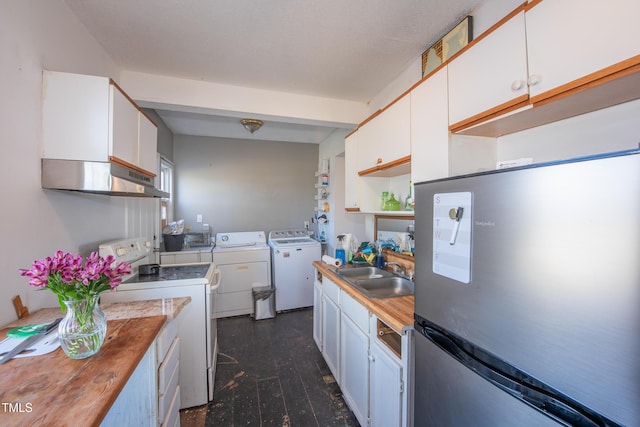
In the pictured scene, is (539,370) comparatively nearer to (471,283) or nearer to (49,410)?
(471,283)

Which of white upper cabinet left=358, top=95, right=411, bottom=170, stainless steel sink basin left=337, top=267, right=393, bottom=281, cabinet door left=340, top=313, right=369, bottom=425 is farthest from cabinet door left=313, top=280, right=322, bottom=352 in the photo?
white upper cabinet left=358, top=95, right=411, bottom=170

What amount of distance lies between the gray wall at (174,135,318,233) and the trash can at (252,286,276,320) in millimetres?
1139

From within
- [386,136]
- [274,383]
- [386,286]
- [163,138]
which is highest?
[163,138]

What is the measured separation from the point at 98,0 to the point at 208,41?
573mm

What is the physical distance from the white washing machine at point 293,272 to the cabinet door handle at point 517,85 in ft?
9.31

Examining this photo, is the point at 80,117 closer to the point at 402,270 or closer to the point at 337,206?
the point at 402,270

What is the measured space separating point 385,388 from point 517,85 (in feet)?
4.78

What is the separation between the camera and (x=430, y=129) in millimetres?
1395

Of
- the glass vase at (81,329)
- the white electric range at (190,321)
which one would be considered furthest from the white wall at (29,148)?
the glass vase at (81,329)

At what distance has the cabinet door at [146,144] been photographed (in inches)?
68.5

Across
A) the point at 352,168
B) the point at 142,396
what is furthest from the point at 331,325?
the point at 352,168

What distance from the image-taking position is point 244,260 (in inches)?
130

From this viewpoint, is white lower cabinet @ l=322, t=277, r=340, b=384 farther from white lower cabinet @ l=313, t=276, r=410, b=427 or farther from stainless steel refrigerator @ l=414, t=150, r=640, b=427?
stainless steel refrigerator @ l=414, t=150, r=640, b=427

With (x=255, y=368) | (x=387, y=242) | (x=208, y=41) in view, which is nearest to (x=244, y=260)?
(x=255, y=368)
